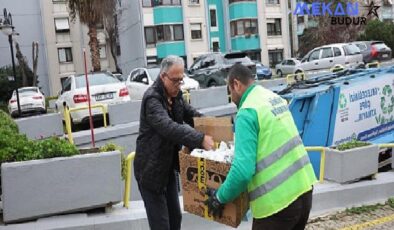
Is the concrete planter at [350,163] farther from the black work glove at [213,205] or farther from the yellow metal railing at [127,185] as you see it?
the black work glove at [213,205]

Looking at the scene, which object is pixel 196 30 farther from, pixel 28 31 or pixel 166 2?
pixel 28 31

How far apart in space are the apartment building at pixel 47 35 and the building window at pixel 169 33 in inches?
282

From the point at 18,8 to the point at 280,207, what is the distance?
1793 inches

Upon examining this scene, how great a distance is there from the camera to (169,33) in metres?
43.1

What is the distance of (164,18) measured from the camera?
42781mm

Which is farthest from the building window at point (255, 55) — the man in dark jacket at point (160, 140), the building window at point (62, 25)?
the man in dark jacket at point (160, 140)

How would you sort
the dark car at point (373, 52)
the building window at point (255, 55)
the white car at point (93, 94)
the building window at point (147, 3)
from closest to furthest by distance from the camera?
the white car at point (93, 94), the dark car at point (373, 52), the building window at point (147, 3), the building window at point (255, 55)

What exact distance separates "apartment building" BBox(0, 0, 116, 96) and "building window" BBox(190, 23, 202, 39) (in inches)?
394

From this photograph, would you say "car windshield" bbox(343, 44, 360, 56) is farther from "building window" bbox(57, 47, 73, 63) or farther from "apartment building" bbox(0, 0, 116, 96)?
"building window" bbox(57, 47, 73, 63)

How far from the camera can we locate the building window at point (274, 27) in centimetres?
4753

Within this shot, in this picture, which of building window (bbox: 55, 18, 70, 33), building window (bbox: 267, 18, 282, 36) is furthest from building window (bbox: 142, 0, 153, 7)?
building window (bbox: 267, 18, 282, 36)

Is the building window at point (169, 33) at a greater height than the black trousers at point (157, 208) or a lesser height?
greater

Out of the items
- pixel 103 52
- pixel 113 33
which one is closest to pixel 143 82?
pixel 113 33

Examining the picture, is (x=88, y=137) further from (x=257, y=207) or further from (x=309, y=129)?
(x=257, y=207)
